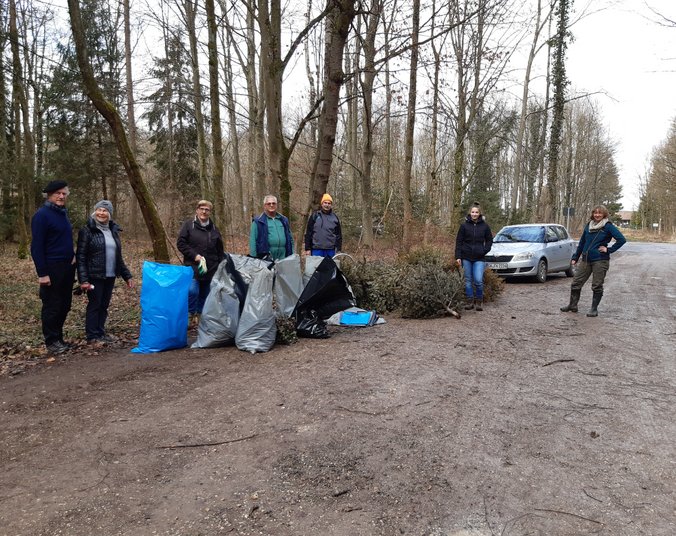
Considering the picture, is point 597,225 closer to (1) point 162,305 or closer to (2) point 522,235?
(2) point 522,235

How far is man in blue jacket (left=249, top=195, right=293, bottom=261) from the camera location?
255 inches

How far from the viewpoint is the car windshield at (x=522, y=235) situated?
1259cm

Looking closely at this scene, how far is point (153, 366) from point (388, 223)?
14.1m

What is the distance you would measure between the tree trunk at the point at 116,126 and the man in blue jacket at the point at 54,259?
2.15 m

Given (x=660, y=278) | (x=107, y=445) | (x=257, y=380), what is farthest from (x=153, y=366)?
(x=660, y=278)

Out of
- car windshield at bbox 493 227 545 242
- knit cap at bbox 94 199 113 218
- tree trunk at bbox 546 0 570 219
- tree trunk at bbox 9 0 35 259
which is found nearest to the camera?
knit cap at bbox 94 199 113 218

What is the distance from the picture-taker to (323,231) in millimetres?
7484

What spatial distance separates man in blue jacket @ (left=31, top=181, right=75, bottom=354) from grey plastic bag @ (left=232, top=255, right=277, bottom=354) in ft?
6.84

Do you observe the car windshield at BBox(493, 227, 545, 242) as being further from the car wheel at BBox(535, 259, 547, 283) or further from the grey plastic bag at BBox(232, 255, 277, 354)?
the grey plastic bag at BBox(232, 255, 277, 354)

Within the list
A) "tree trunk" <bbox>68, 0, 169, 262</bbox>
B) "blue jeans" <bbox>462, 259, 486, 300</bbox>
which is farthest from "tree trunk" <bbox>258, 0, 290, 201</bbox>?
"blue jeans" <bbox>462, 259, 486, 300</bbox>

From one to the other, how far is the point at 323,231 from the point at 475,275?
2743 millimetres

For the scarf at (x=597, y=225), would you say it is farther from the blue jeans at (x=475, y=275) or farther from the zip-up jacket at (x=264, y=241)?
the zip-up jacket at (x=264, y=241)

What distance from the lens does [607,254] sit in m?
7.38

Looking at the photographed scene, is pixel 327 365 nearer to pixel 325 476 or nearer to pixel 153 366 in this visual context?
pixel 153 366
